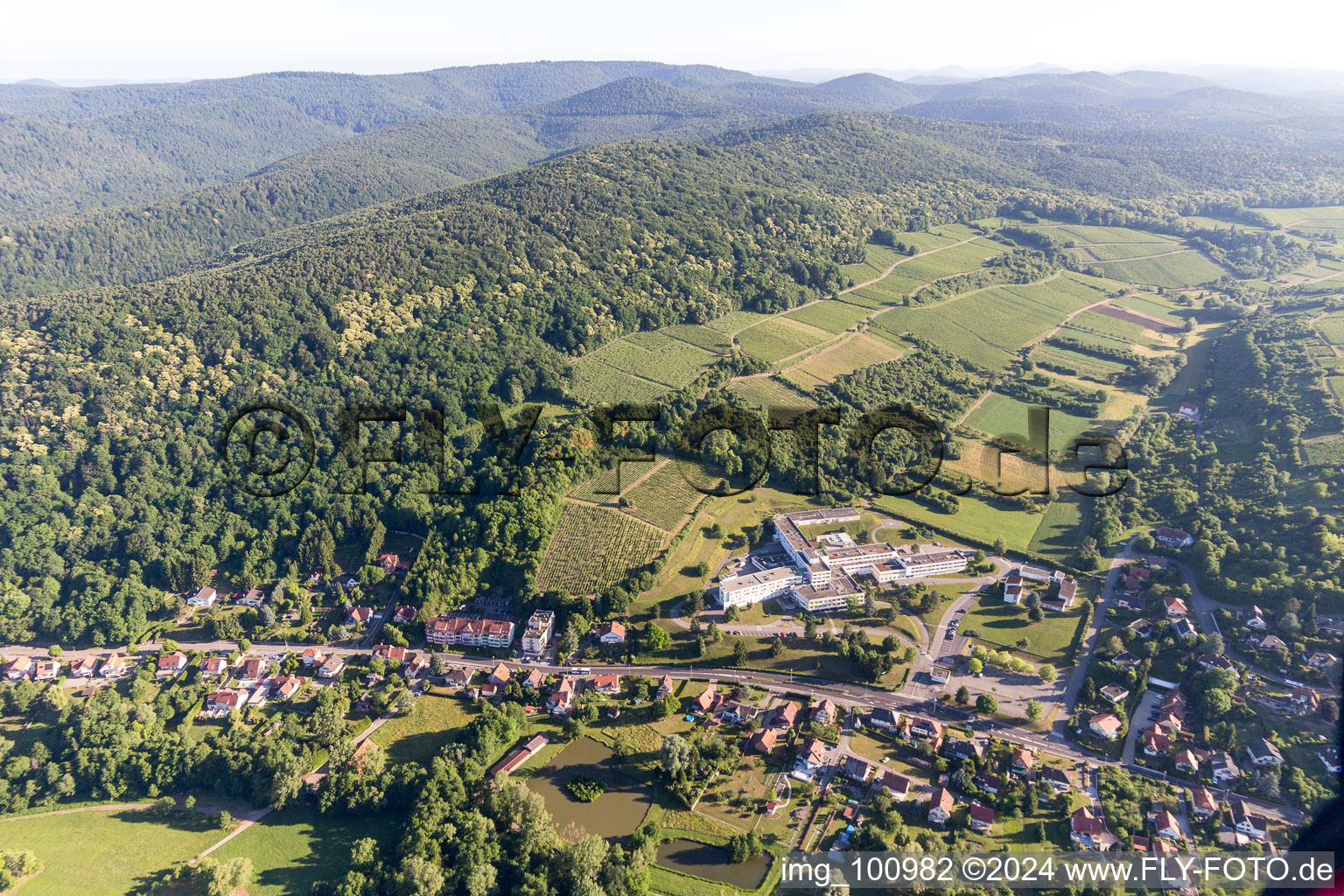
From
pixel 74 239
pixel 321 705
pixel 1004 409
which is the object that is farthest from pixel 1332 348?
pixel 74 239

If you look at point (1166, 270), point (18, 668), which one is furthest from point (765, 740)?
point (1166, 270)

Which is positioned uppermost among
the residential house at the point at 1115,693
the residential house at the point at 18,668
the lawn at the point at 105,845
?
the residential house at the point at 18,668

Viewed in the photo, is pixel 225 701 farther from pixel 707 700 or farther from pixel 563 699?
pixel 707 700

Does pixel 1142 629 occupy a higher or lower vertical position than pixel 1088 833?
higher

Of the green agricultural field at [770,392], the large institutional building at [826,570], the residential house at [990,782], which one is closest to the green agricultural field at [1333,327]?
the green agricultural field at [770,392]

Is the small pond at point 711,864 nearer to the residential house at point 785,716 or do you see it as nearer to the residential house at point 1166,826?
the residential house at point 785,716

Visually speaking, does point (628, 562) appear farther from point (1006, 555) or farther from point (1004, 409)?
point (1004, 409)
